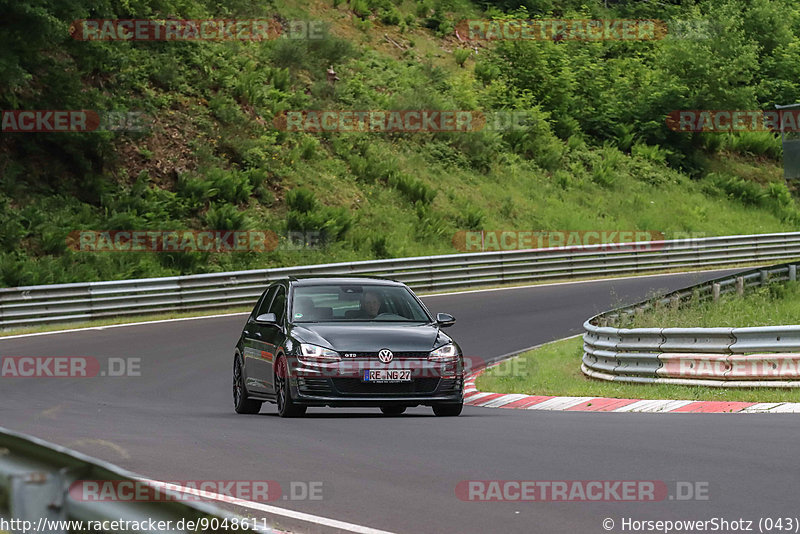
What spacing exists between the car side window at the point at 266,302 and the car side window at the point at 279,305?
20 cm

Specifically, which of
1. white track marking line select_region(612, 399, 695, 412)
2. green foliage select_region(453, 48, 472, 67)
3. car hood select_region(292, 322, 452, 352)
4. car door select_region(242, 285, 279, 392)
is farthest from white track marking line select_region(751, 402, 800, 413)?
green foliage select_region(453, 48, 472, 67)

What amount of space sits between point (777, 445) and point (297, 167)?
3030 cm

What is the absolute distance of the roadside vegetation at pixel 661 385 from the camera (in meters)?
13.9

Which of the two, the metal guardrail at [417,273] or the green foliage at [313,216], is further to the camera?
the green foliage at [313,216]

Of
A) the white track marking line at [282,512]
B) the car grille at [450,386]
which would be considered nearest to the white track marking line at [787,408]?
the car grille at [450,386]

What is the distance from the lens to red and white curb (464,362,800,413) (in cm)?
1191

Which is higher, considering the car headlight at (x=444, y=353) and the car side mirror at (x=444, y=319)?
the car side mirror at (x=444, y=319)

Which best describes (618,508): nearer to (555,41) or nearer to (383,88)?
(383,88)

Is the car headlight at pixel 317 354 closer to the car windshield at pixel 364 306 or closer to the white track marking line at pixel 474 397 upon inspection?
the car windshield at pixel 364 306

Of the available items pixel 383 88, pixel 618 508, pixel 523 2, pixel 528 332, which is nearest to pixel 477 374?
pixel 528 332

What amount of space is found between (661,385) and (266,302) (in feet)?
17.1

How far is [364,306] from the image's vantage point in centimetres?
1323

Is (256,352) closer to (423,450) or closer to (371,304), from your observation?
(371,304)

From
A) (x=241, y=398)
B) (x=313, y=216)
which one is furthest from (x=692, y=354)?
(x=313, y=216)
